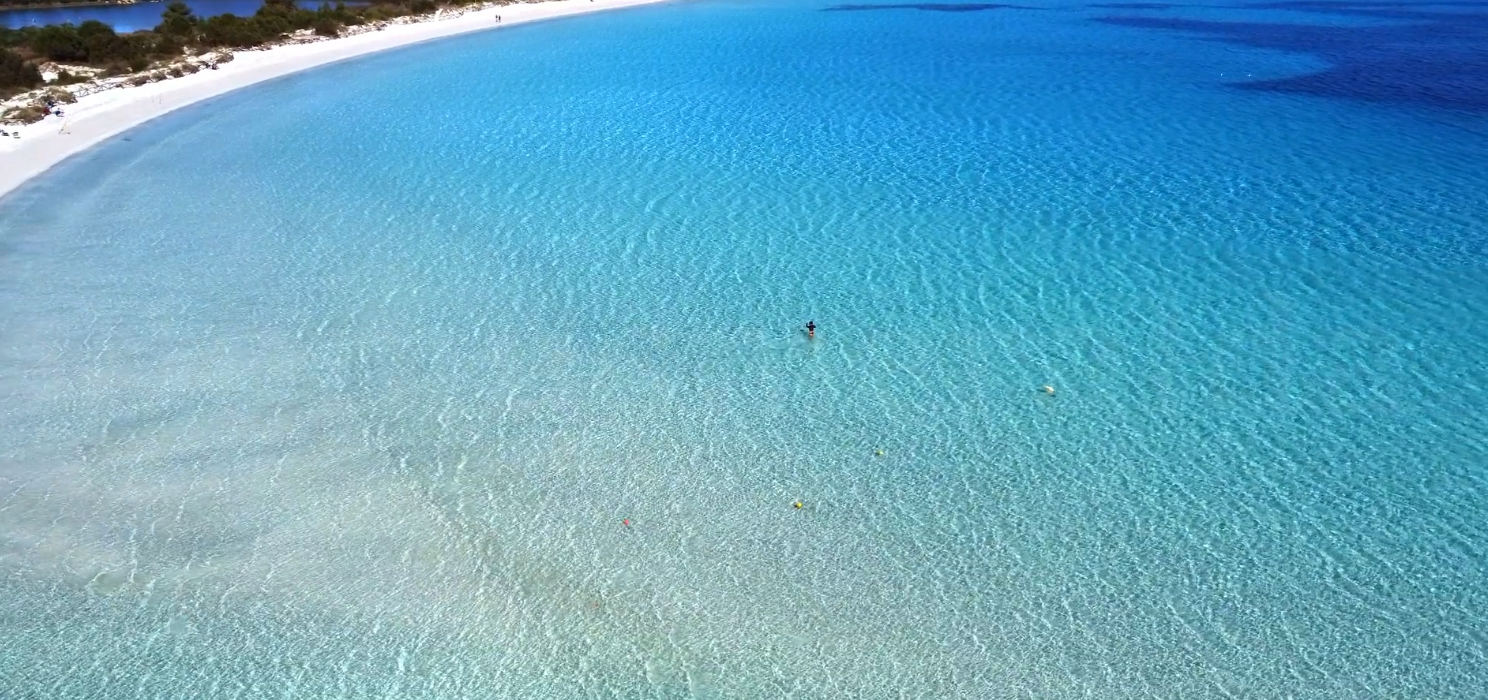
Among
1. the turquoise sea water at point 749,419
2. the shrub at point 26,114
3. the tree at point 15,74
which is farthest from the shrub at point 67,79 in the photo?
the turquoise sea water at point 749,419

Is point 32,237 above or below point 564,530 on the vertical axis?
above

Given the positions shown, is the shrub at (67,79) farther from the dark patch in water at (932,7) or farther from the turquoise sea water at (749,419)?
the dark patch in water at (932,7)

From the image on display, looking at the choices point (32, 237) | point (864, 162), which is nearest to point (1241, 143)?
point (864, 162)

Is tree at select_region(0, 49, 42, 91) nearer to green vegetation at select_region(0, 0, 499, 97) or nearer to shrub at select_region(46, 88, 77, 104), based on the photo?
green vegetation at select_region(0, 0, 499, 97)

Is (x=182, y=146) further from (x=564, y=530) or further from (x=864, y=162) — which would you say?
(x=564, y=530)

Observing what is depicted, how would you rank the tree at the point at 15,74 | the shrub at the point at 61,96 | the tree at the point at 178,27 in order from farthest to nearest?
the tree at the point at 178,27 → the tree at the point at 15,74 → the shrub at the point at 61,96
